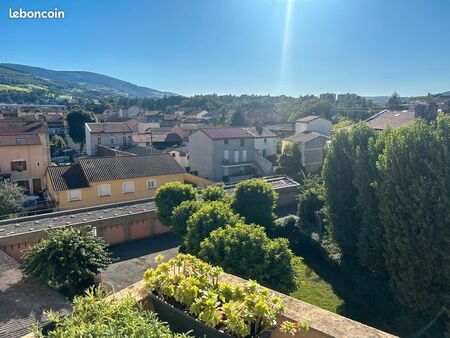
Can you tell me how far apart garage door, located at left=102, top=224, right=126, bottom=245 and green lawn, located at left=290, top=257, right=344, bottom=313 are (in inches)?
461

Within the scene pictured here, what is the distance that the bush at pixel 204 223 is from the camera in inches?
642

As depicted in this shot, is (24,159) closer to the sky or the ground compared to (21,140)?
closer to the ground

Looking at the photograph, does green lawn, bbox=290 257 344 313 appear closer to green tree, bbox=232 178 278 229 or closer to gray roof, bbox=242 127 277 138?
green tree, bbox=232 178 278 229

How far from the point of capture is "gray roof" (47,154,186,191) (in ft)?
94.7

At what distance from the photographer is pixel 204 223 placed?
16.3 m

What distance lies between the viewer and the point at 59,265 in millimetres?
13812

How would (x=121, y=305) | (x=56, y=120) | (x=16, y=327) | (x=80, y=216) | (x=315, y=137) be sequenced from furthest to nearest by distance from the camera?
1. (x=56, y=120)
2. (x=315, y=137)
3. (x=80, y=216)
4. (x=16, y=327)
5. (x=121, y=305)

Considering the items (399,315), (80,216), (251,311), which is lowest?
(399,315)

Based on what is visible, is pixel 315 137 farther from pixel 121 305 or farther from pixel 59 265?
pixel 121 305

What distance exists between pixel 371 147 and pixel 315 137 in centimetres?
2785

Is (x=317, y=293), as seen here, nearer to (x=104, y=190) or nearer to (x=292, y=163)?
(x=104, y=190)

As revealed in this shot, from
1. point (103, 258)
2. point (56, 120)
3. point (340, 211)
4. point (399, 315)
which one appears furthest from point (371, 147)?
point (56, 120)

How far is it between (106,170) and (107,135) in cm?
2310

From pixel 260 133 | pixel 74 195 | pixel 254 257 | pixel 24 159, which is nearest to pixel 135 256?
pixel 254 257
